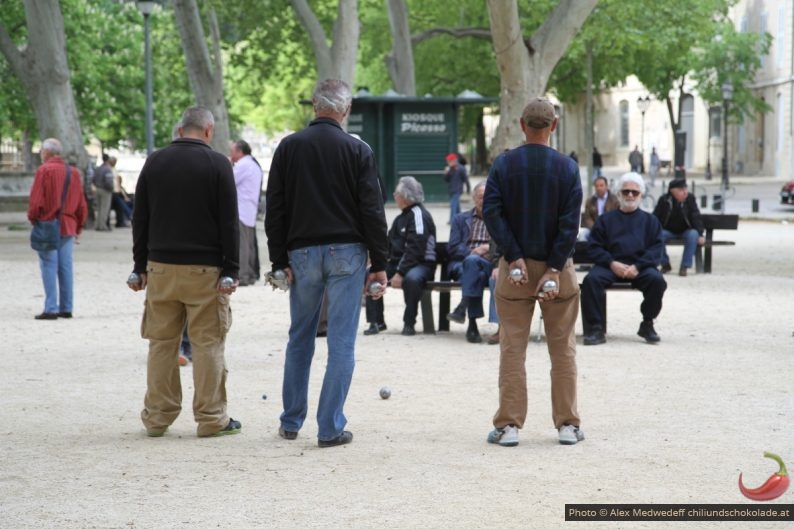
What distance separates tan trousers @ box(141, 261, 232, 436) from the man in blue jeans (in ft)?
1.75

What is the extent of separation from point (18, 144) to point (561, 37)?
46151 millimetres

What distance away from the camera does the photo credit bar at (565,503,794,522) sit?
6.09 metres

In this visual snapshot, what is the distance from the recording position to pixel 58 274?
1476 cm

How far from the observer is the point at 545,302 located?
789cm

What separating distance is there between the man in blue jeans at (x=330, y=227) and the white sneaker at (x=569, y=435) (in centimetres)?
117

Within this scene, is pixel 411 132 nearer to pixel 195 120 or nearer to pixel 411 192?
pixel 411 192

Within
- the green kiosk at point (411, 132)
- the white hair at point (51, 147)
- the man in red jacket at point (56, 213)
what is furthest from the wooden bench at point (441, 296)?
the green kiosk at point (411, 132)

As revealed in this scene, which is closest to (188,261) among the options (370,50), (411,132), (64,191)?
(64,191)

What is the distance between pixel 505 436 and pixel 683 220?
1245cm

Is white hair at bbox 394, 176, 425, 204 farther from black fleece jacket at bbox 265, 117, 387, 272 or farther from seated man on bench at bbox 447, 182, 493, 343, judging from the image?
black fleece jacket at bbox 265, 117, 387, 272

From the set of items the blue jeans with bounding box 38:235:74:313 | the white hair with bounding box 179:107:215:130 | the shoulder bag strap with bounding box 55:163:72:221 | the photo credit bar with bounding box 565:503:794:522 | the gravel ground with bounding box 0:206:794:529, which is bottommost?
the gravel ground with bounding box 0:206:794:529

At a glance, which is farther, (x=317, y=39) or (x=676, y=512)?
(x=317, y=39)

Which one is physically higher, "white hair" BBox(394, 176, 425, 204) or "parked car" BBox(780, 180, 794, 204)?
"white hair" BBox(394, 176, 425, 204)

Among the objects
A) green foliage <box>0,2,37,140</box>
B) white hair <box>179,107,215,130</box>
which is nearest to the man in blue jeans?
white hair <box>179,107,215,130</box>
